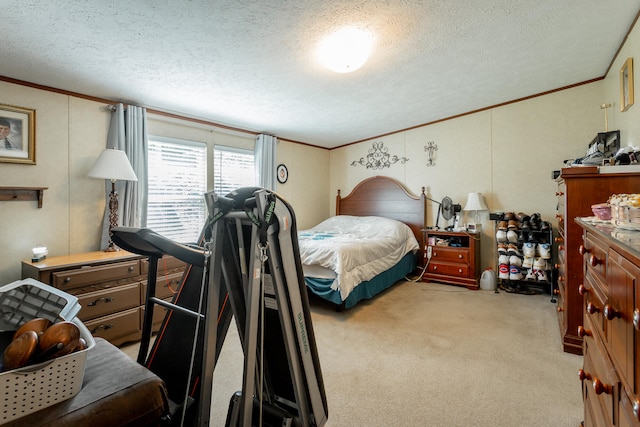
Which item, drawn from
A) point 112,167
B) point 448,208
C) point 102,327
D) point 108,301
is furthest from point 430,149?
point 102,327

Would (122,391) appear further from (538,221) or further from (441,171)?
(441,171)

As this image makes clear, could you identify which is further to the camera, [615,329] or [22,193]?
[22,193]

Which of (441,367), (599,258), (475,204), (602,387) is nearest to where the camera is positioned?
(602,387)

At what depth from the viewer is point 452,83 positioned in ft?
10.9

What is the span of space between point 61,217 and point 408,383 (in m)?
3.31

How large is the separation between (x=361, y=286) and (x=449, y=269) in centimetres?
167

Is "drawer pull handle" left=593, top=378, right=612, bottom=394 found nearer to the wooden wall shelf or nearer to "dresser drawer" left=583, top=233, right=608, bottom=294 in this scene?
"dresser drawer" left=583, top=233, right=608, bottom=294

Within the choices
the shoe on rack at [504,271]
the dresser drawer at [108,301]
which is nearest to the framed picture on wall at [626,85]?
A: the shoe on rack at [504,271]

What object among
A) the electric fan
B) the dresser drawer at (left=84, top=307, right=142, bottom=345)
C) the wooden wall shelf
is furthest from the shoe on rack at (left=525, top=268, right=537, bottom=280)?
the wooden wall shelf

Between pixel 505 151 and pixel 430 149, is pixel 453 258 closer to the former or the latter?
pixel 505 151

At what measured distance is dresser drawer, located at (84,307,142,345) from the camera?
238 cm

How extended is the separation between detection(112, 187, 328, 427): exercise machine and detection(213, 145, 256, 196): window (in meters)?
2.92

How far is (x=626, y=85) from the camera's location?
2.62 metres

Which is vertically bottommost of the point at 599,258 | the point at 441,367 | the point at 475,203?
the point at 441,367
